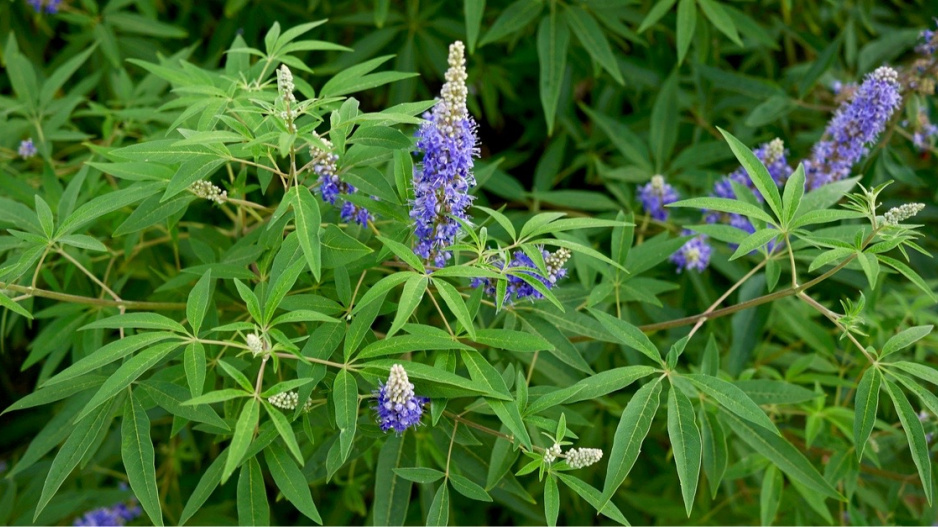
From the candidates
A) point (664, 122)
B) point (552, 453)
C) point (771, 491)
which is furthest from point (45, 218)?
point (664, 122)

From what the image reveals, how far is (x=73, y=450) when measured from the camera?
80.0 inches

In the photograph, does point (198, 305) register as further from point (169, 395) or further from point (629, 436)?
point (629, 436)

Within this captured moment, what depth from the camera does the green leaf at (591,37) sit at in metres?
3.38

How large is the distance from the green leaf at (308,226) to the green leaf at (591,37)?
73.2 inches

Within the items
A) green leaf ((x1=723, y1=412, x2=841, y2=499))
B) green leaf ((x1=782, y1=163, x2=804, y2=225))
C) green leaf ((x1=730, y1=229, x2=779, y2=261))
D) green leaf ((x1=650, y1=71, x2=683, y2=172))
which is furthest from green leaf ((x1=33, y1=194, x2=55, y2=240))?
green leaf ((x1=650, y1=71, x2=683, y2=172))

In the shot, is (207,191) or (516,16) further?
(516,16)

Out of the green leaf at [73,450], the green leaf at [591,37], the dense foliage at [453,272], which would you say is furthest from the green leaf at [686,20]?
the green leaf at [73,450]

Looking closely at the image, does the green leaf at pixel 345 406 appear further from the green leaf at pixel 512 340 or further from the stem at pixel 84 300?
the stem at pixel 84 300

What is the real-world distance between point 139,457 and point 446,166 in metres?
1.04

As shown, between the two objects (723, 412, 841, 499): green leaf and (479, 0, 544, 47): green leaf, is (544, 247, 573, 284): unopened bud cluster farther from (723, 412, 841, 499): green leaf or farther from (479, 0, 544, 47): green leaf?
(479, 0, 544, 47): green leaf

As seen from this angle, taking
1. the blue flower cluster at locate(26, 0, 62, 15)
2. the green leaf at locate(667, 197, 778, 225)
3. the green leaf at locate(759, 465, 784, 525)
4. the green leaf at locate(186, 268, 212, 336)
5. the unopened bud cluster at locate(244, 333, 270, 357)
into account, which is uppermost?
the blue flower cluster at locate(26, 0, 62, 15)

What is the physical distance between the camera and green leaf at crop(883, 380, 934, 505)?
1992 mm

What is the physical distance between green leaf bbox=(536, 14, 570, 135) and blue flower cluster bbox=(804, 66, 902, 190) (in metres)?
1.04

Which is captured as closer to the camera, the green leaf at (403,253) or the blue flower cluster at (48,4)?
the green leaf at (403,253)
